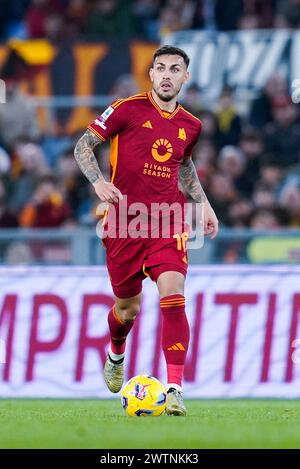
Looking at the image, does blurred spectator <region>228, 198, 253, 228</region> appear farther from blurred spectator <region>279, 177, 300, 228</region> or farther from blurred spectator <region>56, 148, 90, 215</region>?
blurred spectator <region>56, 148, 90, 215</region>

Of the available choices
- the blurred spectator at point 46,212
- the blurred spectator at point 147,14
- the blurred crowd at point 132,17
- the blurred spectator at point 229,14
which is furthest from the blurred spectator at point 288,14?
the blurred spectator at point 46,212

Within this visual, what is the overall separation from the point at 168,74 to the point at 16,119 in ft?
28.0

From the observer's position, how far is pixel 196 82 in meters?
17.5

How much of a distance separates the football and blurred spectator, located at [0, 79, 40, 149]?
8.80 m

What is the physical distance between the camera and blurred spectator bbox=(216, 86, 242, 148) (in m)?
16.7

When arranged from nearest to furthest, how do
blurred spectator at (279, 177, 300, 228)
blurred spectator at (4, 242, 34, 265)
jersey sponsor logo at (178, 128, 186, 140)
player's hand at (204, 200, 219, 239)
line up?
jersey sponsor logo at (178, 128, 186, 140) → player's hand at (204, 200, 219, 239) → blurred spectator at (4, 242, 34, 265) → blurred spectator at (279, 177, 300, 228)

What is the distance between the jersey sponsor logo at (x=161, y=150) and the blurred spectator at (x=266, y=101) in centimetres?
766

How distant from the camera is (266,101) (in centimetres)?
1700

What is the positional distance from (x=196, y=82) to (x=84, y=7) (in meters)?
4.18

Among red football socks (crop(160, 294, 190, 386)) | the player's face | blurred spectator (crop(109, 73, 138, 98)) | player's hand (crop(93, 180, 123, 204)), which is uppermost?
blurred spectator (crop(109, 73, 138, 98))

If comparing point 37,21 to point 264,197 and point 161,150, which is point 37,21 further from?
point 161,150

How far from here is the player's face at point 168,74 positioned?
9258mm

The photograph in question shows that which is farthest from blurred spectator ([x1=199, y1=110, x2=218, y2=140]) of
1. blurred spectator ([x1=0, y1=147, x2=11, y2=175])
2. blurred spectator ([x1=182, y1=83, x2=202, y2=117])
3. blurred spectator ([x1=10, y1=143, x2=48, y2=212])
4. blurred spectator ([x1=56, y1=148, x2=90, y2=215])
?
blurred spectator ([x1=0, y1=147, x2=11, y2=175])

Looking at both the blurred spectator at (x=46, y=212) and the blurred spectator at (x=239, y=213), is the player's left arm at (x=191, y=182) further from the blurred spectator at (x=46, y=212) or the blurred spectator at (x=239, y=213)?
the blurred spectator at (x=46, y=212)
